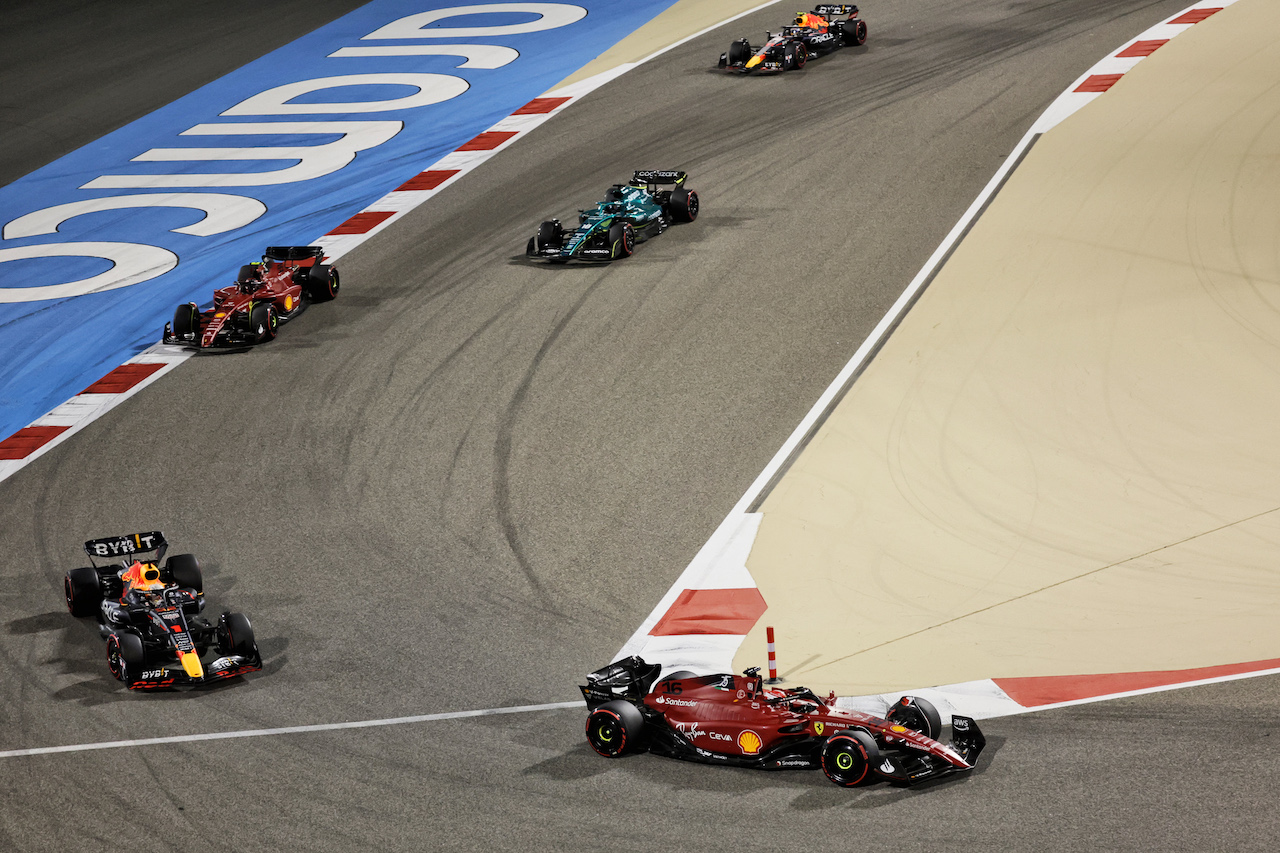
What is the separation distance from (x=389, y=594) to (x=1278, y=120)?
58.9 feet

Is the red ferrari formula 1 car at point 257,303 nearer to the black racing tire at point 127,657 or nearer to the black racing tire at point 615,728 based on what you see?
the black racing tire at point 127,657

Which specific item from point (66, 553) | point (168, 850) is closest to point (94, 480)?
point (66, 553)

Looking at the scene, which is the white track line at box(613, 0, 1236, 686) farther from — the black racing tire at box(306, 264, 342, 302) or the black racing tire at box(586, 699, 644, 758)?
the black racing tire at box(306, 264, 342, 302)

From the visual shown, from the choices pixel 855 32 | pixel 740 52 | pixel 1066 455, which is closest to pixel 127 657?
pixel 1066 455

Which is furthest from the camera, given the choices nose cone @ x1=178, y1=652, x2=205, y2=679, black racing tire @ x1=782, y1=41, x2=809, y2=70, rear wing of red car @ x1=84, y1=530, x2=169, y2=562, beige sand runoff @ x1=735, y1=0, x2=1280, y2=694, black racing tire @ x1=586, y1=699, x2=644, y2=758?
black racing tire @ x1=782, y1=41, x2=809, y2=70

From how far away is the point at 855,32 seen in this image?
30516 millimetres

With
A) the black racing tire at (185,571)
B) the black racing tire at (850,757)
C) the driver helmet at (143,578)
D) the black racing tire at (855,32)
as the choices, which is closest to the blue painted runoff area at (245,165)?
the black racing tire at (855,32)

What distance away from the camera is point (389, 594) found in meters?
15.3

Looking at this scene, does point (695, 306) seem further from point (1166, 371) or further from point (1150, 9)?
point (1150, 9)

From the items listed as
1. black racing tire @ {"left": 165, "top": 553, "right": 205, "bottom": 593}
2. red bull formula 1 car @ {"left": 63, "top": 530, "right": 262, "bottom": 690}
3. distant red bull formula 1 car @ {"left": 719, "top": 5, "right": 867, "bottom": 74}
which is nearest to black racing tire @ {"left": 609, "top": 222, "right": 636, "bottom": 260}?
distant red bull formula 1 car @ {"left": 719, "top": 5, "right": 867, "bottom": 74}

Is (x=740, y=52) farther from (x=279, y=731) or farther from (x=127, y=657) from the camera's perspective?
(x=279, y=731)

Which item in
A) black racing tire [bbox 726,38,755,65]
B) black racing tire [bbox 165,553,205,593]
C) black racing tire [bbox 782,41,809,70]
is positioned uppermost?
black racing tire [bbox 726,38,755,65]

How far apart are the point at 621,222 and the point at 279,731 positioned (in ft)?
39.7

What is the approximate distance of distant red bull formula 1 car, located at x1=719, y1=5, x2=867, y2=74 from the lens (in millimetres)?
29781
